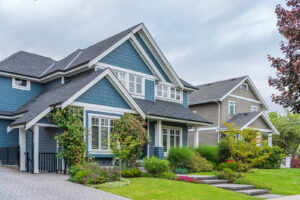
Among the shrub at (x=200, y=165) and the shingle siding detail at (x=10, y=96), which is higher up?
the shingle siding detail at (x=10, y=96)

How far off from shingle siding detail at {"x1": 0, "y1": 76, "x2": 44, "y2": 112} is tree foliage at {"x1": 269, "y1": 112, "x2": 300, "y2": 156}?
1189 inches

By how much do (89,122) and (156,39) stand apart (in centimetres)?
935

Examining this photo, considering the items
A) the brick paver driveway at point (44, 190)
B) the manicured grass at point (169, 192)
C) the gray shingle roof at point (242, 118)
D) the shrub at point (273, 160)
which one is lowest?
the shrub at point (273, 160)

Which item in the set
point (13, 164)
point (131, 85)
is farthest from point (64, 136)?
point (131, 85)

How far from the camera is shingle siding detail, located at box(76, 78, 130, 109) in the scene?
53.1ft

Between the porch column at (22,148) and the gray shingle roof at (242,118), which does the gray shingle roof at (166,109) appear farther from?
the gray shingle roof at (242,118)

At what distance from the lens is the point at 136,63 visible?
841 inches

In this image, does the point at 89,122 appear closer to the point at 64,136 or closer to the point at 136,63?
the point at 64,136

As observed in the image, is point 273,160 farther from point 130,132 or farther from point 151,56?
point 130,132

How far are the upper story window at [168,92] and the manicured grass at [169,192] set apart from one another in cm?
1122

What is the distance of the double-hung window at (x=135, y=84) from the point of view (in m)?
21.0

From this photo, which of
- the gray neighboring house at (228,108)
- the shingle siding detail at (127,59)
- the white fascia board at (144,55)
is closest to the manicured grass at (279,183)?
the white fascia board at (144,55)

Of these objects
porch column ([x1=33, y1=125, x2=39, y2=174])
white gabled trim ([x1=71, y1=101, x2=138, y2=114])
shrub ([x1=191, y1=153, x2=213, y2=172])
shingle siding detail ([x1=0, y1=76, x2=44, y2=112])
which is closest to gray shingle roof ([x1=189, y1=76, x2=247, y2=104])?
shrub ([x1=191, y1=153, x2=213, y2=172])

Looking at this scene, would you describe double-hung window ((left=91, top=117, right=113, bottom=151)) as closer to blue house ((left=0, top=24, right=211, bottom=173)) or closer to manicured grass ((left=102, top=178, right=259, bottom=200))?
blue house ((left=0, top=24, right=211, bottom=173))
